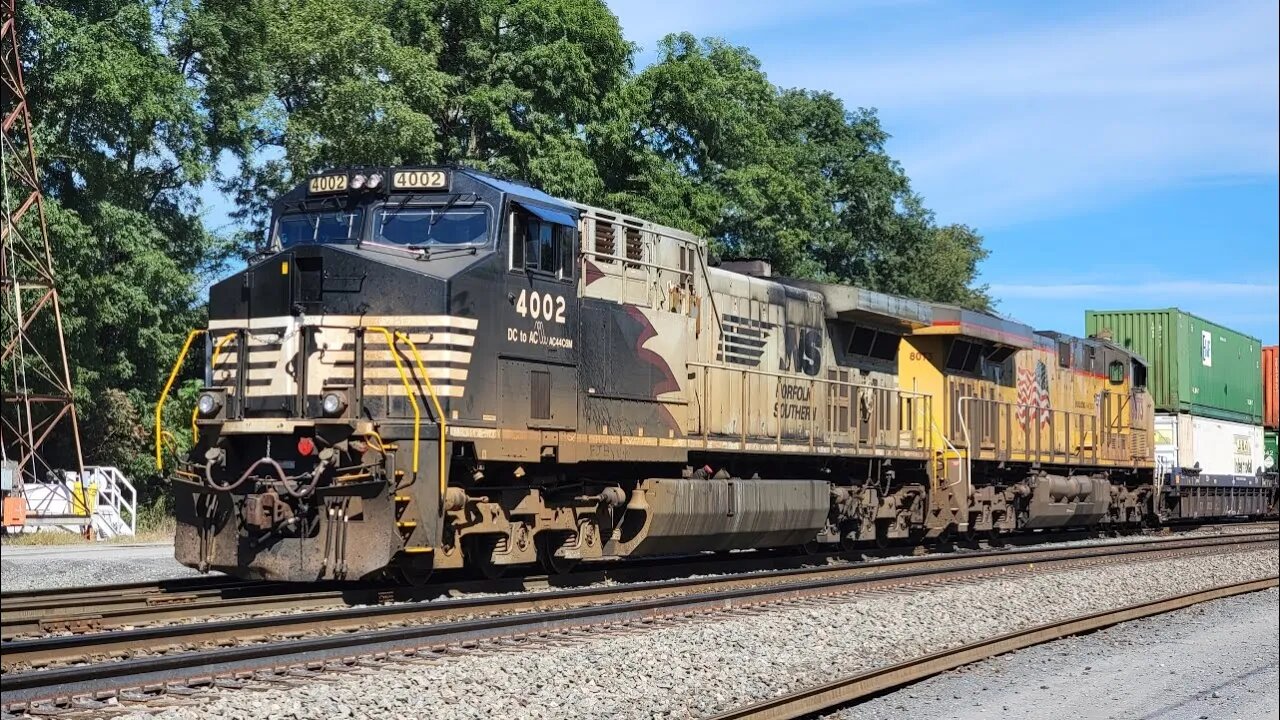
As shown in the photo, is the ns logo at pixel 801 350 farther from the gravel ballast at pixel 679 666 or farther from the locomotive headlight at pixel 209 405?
the locomotive headlight at pixel 209 405

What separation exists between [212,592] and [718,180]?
21418 millimetres

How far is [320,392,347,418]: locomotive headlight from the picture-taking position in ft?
36.1

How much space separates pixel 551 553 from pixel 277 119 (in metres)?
16.5

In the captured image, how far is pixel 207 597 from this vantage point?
11.7 metres

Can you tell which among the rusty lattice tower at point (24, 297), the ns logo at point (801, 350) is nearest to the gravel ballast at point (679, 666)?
the ns logo at point (801, 350)

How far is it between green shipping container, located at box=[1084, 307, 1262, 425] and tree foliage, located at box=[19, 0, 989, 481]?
378 inches

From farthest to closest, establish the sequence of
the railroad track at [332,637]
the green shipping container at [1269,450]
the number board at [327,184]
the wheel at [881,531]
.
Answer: the green shipping container at [1269,450], the wheel at [881,531], the number board at [327,184], the railroad track at [332,637]

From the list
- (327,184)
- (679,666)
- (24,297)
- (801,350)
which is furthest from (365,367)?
(24,297)

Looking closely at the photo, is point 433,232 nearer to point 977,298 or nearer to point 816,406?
point 816,406

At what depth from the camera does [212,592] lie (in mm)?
12250

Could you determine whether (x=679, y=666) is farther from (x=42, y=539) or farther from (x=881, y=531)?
(x=42, y=539)

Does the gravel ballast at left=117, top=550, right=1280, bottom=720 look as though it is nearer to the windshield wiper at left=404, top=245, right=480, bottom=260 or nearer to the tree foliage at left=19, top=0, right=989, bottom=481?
the windshield wiper at left=404, top=245, right=480, bottom=260

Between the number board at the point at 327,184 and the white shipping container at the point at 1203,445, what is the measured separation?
67.3 feet

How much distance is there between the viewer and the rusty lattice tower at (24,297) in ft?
70.7
